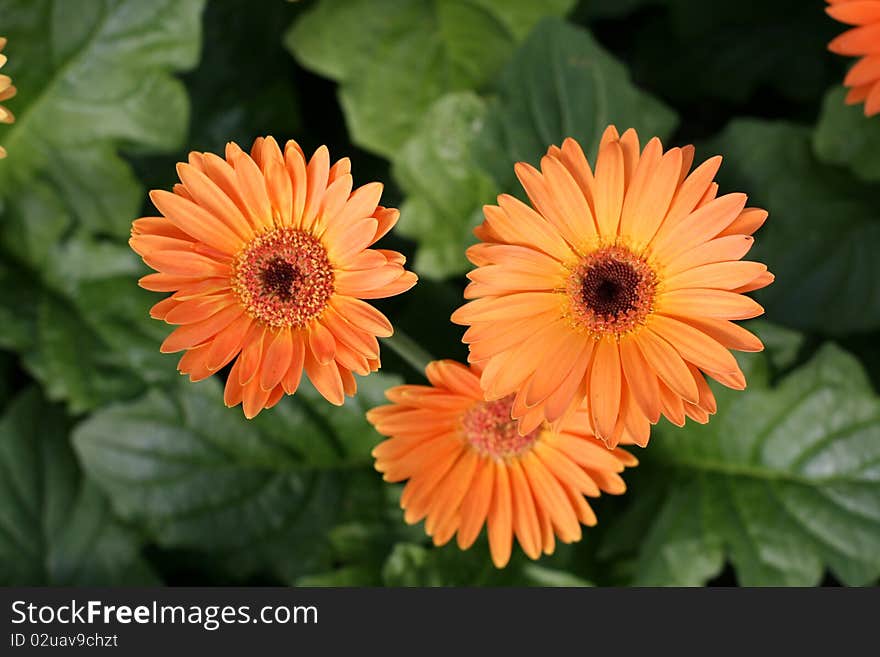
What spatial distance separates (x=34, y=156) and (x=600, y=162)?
6.00 feet

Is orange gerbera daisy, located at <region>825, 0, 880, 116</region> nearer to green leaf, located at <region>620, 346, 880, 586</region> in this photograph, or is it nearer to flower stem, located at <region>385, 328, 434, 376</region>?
green leaf, located at <region>620, 346, 880, 586</region>

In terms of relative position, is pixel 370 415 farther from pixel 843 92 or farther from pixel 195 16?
pixel 843 92

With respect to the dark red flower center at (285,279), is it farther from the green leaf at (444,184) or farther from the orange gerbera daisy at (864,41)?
the orange gerbera daisy at (864,41)

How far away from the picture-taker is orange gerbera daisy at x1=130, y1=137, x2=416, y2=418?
1536 millimetres

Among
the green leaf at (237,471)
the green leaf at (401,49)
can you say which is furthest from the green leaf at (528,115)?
the green leaf at (237,471)

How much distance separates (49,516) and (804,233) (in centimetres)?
230

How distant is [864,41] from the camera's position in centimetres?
186

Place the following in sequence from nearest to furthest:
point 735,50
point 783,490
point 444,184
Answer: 1. point 783,490
2. point 444,184
3. point 735,50

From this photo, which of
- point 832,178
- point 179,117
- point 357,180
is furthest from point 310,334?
point 832,178

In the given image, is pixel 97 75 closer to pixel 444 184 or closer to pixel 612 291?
pixel 444 184

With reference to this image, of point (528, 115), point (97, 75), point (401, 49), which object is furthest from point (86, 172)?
point (528, 115)

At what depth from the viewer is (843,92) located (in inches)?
95.9

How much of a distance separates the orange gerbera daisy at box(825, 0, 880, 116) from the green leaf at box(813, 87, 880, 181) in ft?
2.02

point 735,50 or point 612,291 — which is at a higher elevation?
point 735,50
